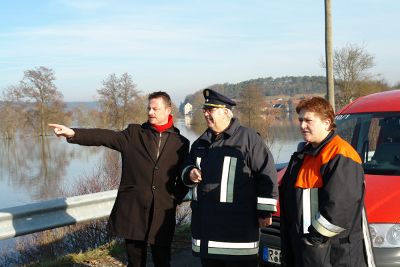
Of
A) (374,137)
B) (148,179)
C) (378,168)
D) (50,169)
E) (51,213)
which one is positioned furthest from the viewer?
(50,169)

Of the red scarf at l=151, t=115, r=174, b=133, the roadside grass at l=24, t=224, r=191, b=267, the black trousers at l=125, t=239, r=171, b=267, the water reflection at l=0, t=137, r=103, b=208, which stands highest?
the red scarf at l=151, t=115, r=174, b=133

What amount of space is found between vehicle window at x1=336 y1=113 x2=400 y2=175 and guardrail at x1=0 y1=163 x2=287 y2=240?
9.21 feet

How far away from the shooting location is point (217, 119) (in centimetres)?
344

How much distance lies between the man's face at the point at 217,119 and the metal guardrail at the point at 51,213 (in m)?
2.14

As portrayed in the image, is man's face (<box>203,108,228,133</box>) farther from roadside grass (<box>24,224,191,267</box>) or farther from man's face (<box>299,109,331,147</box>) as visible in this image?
roadside grass (<box>24,224,191,267</box>)

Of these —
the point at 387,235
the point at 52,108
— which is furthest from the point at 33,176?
the point at 52,108

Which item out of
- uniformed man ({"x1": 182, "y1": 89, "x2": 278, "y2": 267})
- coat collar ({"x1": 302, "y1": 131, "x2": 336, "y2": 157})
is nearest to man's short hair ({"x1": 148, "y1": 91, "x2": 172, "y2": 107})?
uniformed man ({"x1": 182, "y1": 89, "x2": 278, "y2": 267})

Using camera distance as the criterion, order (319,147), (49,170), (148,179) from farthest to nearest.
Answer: (49,170), (148,179), (319,147)

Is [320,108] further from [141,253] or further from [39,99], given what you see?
[39,99]

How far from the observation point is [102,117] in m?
41.9

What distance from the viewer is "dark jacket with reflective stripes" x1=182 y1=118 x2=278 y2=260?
3303mm

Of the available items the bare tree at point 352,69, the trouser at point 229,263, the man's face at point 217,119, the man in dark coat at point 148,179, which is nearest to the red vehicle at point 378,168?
the trouser at point 229,263

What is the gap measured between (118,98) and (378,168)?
44012mm

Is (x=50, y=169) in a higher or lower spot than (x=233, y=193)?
lower
